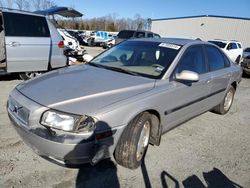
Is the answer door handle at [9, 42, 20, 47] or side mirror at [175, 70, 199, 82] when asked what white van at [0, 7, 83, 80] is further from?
side mirror at [175, 70, 199, 82]

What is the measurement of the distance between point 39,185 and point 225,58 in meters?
4.21

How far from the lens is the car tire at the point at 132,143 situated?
290 cm

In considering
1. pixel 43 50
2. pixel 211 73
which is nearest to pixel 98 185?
pixel 211 73

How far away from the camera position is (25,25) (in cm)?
642

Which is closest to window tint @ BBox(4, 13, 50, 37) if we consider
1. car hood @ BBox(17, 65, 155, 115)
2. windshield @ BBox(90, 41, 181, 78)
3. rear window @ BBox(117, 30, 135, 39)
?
windshield @ BBox(90, 41, 181, 78)

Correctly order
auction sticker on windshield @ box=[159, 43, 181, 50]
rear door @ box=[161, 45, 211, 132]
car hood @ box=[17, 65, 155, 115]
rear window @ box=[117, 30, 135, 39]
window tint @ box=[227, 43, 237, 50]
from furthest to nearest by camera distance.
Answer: rear window @ box=[117, 30, 135, 39] < window tint @ box=[227, 43, 237, 50] < auction sticker on windshield @ box=[159, 43, 181, 50] < rear door @ box=[161, 45, 211, 132] < car hood @ box=[17, 65, 155, 115]

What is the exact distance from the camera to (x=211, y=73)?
175 inches

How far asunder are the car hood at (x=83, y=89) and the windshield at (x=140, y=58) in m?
0.23

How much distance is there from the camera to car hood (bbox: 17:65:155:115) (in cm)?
264

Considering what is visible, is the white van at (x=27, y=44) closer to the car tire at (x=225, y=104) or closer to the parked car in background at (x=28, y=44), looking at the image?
the parked car in background at (x=28, y=44)

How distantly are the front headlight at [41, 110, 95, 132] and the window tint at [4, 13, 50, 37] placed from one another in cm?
436

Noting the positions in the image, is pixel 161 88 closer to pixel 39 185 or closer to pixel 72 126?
pixel 72 126

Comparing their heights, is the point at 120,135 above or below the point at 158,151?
above

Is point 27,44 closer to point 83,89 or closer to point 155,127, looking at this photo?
point 83,89
